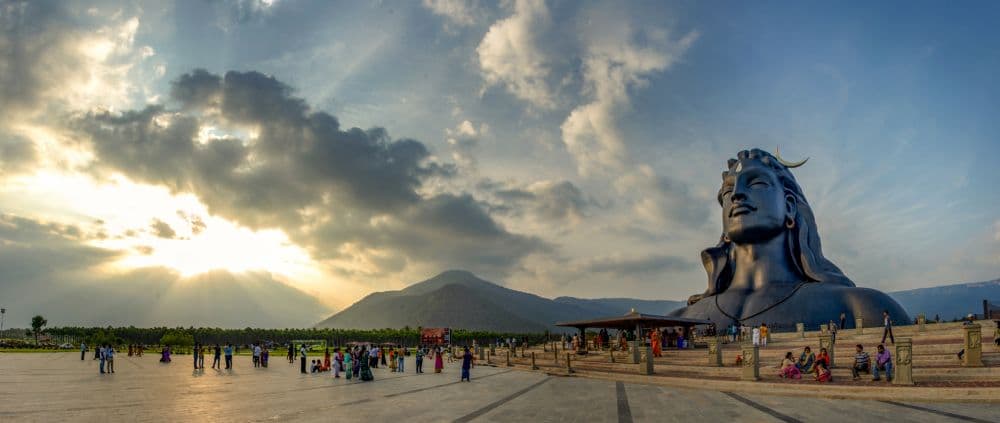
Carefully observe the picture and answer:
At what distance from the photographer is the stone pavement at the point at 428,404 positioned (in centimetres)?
1316

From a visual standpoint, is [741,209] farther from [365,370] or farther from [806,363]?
[365,370]

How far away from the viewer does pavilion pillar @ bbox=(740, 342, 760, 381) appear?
20.6m

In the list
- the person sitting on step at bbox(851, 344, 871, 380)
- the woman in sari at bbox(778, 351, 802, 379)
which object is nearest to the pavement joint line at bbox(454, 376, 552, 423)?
the woman in sari at bbox(778, 351, 802, 379)

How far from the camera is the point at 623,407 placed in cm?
1515

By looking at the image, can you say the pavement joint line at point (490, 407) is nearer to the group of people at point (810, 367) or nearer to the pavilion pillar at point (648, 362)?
the pavilion pillar at point (648, 362)

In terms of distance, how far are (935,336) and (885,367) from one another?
41.5 feet

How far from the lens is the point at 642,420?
12.8 m

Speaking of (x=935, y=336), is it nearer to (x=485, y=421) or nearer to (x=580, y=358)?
(x=580, y=358)

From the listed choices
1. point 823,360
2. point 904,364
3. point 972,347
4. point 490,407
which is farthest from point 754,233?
point 490,407

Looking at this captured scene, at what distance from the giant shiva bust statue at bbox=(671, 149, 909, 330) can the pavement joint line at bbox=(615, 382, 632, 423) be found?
27321mm

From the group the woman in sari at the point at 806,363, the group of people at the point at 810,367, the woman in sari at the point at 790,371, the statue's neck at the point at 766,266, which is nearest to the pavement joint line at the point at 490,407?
the woman in sari at the point at 790,371

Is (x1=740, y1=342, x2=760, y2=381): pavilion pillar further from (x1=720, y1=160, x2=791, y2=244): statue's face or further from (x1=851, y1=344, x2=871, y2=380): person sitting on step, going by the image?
(x1=720, y1=160, x2=791, y2=244): statue's face

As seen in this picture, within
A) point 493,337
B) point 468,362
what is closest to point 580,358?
point 468,362

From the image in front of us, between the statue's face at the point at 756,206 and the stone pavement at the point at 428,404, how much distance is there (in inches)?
1148
